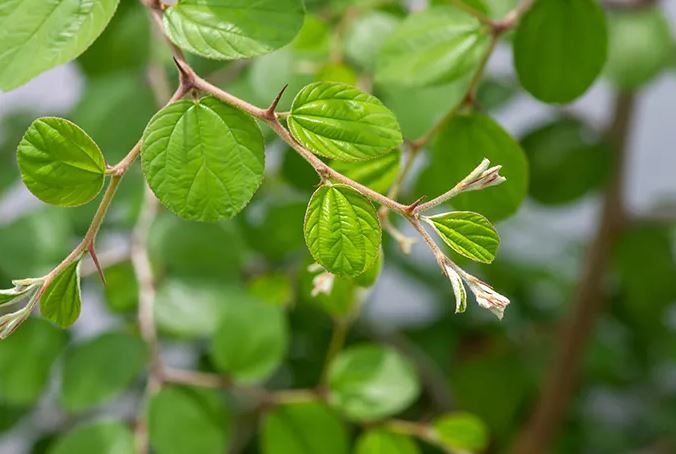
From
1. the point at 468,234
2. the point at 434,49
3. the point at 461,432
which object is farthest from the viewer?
the point at 461,432

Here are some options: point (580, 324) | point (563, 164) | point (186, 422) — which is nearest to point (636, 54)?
point (563, 164)

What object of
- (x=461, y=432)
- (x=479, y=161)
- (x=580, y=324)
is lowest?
(x=580, y=324)

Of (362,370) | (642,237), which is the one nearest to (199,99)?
(362,370)

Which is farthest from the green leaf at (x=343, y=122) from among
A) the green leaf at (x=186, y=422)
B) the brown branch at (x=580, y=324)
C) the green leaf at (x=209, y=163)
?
the brown branch at (x=580, y=324)

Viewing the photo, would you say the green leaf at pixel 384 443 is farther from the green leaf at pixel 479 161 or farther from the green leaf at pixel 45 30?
the green leaf at pixel 45 30

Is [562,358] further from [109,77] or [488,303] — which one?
[488,303]

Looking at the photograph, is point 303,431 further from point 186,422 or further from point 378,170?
point 378,170
